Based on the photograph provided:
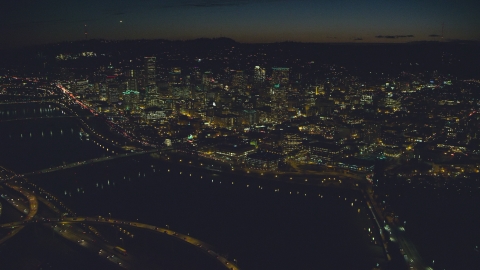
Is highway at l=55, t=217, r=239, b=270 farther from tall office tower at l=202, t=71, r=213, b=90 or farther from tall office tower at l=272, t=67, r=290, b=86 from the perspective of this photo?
tall office tower at l=272, t=67, r=290, b=86

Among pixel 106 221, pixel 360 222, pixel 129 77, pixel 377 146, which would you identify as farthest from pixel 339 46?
pixel 106 221

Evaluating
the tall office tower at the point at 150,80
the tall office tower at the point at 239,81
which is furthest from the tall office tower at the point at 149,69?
the tall office tower at the point at 239,81

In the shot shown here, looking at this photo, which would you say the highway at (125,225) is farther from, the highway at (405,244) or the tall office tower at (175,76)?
the tall office tower at (175,76)

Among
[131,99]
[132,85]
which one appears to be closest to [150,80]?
[132,85]

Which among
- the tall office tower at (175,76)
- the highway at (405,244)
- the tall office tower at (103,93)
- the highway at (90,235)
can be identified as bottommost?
the highway at (405,244)

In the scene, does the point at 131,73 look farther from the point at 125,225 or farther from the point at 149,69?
the point at 125,225
